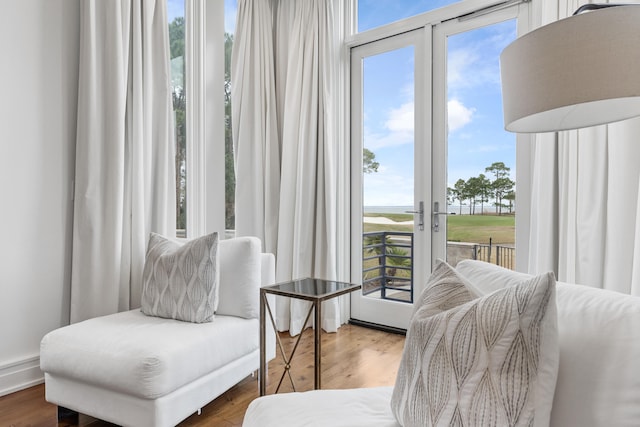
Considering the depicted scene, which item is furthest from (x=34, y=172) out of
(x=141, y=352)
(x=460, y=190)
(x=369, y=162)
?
(x=460, y=190)

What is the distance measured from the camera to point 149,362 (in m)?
1.61

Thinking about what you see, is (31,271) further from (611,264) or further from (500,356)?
(611,264)

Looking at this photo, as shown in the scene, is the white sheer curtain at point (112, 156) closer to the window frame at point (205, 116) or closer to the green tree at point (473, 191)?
the window frame at point (205, 116)

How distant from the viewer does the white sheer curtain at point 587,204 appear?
206 cm

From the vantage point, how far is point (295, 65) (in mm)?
3479

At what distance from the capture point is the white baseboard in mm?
2230

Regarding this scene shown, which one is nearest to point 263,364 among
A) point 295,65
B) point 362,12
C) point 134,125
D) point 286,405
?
point 286,405

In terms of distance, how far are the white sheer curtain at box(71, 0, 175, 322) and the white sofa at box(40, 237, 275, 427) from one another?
0.48 metres

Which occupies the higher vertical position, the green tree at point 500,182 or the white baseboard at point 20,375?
the green tree at point 500,182

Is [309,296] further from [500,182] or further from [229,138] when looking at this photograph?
[229,138]

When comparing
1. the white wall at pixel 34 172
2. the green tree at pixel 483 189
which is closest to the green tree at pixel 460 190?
the green tree at pixel 483 189

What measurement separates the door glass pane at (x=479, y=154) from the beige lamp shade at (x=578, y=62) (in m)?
1.96

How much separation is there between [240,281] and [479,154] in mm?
1940

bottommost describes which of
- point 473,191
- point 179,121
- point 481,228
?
point 481,228
